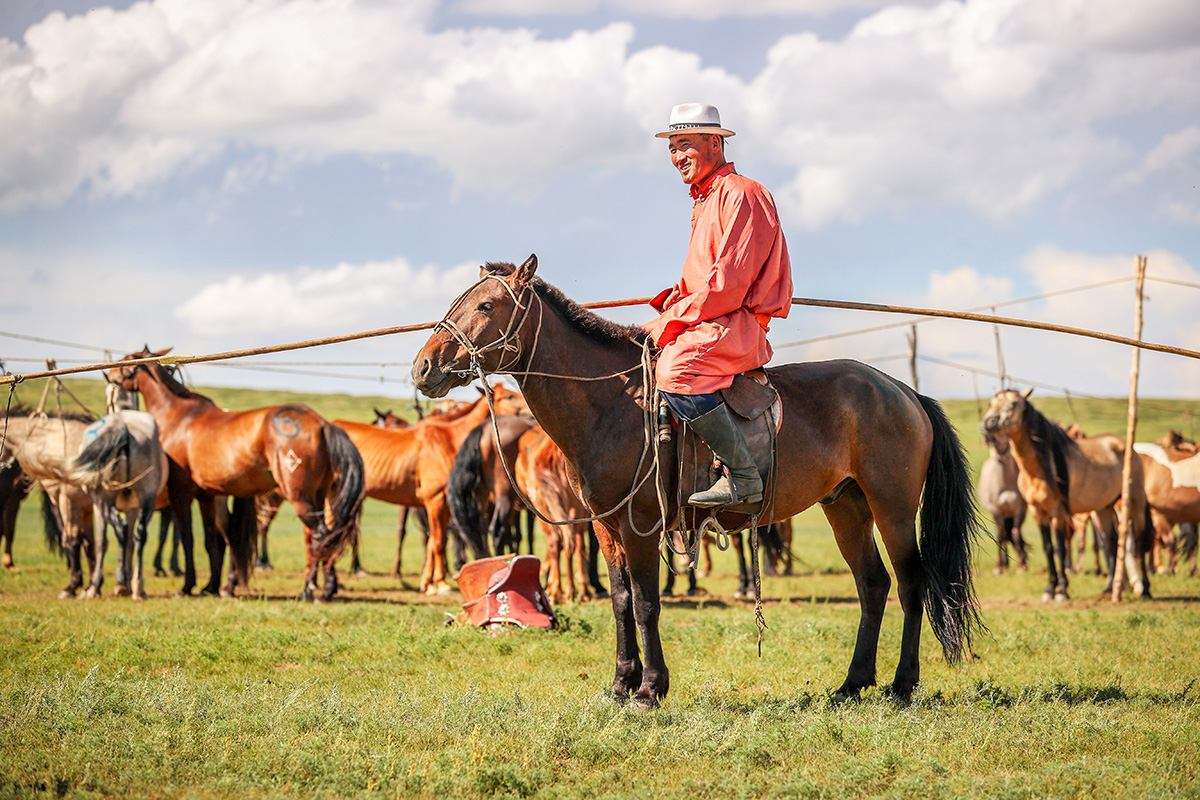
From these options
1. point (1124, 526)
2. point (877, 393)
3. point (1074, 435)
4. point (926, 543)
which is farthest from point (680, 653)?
point (1074, 435)

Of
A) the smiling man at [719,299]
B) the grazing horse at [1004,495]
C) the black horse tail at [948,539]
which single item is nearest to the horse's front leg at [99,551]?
the smiling man at [719,299]

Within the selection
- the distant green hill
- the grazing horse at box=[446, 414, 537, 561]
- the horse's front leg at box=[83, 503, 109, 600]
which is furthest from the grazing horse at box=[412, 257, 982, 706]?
the distant green hill

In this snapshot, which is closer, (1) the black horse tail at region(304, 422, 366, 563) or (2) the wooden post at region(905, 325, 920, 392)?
(1) the black horse tail at region(304, 422, 366, 563)

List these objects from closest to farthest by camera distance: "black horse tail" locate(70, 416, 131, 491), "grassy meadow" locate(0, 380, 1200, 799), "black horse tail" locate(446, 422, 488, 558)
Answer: "grassy meadow" locate(0, 380, 1200, 799) → "black horse tail" locate(70, 416, 131, 491) → "black horse tail" locate(446, 422, 488, 558)

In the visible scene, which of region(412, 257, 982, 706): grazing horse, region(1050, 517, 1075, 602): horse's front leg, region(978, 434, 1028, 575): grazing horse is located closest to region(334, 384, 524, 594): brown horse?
region(1050, 517, 1075, 602): horse's front leg

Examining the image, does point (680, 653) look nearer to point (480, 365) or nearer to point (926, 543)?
point (926, 543)

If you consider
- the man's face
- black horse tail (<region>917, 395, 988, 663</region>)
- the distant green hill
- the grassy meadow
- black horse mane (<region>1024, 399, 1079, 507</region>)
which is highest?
the distant green hill

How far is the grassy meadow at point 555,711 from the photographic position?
4.33 meters

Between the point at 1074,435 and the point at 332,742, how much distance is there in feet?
56.6

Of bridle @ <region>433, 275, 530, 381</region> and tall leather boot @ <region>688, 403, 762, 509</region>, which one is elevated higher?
bridle @ <region>433, 275, 530, 381</region>

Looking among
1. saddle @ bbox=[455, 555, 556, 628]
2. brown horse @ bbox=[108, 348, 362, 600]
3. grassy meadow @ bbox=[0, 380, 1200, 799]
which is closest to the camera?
grassy meadow @ bbox=[0, 380, 1200, 799]

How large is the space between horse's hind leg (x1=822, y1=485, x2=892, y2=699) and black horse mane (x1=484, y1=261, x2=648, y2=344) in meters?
1.81

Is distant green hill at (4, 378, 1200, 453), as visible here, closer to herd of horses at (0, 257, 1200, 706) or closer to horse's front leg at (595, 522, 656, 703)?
herd of horses at (0, 257, 1200, 706)

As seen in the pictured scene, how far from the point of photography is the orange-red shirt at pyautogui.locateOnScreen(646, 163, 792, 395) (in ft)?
17.5
